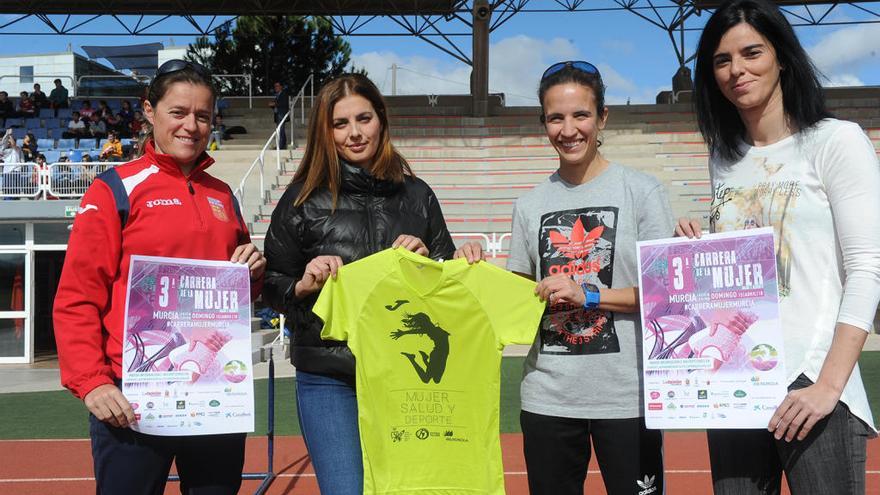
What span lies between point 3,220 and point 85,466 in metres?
9.80

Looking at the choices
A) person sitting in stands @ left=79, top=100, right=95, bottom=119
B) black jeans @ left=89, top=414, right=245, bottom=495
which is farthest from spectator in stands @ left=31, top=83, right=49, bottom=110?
black jeans @ left=89, top=414, right=245, bottom=495

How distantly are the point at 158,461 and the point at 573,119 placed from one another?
181 cm

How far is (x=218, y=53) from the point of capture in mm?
44688

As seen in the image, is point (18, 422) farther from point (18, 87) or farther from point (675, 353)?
point (18, 87)

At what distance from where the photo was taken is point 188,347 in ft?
8.96

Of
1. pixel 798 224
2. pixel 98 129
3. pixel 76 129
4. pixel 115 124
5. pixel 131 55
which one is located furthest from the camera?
pixel 131 55

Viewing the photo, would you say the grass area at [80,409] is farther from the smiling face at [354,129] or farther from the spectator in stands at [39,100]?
the spectator in stands at [39,100]

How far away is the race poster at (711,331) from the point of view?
93.2 inches

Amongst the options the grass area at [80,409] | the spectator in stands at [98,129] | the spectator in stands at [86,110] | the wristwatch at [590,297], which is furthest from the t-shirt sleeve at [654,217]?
the spectator in stands at [86,110]

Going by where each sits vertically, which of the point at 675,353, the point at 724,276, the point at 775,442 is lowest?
the point at 775,442

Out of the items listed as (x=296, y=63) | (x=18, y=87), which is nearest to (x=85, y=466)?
(x=18, y=87)

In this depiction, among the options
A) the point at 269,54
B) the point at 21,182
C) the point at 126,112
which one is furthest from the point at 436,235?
the point at 269,54

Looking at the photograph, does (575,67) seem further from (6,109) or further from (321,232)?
(6,109)

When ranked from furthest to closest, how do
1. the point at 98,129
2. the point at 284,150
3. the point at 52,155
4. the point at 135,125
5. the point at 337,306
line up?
the point at 98,129, the point at 135,125, the point at 284,150, the point at 52,155, the point at 337,306
